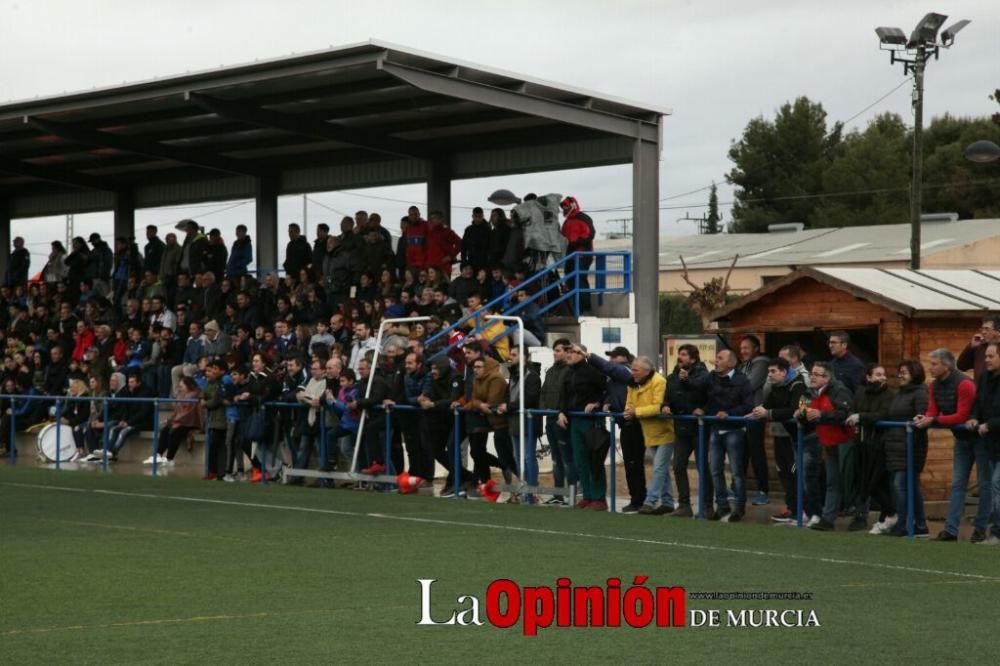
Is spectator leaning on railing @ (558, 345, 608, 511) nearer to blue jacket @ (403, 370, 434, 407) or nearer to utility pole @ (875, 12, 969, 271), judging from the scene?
blue jacket @ (403, 370, 434, 407)

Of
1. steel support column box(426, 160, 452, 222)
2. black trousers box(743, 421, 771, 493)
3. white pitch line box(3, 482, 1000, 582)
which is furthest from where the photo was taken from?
steel support column box(426, 160, 452, 222)

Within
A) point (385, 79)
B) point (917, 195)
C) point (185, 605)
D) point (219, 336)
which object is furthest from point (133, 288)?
point (185, 605)

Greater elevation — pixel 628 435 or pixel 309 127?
pixel 309 127

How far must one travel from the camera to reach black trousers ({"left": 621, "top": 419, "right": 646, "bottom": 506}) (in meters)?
17.7

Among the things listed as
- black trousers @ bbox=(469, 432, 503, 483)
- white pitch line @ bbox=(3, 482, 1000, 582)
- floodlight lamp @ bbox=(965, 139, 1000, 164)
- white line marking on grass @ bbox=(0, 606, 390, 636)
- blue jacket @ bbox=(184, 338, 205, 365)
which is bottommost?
white line marking on grass @ bbox=(0, 606, 390, 636)

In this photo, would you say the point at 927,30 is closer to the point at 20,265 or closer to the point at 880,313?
the point at 880,313

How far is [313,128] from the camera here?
89.8 ft

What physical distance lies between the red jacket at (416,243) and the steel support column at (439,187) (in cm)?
255

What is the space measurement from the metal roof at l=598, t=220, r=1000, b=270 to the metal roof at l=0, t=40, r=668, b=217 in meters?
28.3

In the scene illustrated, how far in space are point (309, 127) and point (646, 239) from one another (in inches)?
241

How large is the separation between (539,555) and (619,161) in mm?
14585

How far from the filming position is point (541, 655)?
8672mm

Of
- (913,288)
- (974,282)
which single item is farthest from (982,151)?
(913,288)

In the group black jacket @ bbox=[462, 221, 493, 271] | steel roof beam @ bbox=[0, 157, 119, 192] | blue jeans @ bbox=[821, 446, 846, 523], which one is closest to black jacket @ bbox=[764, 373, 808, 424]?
blue jeans @ bbox=[821, 446, 846, 523]
